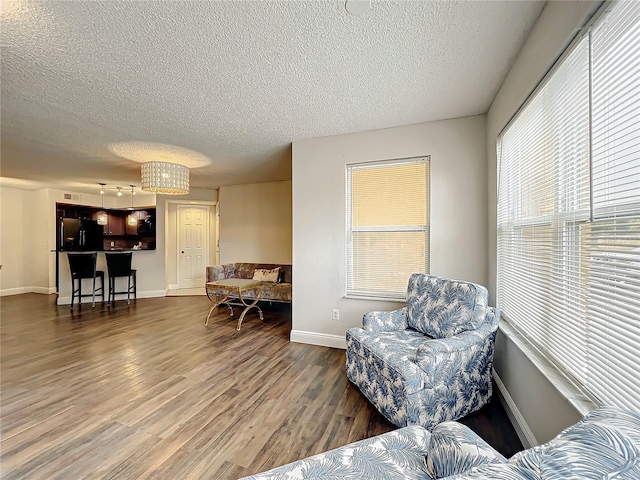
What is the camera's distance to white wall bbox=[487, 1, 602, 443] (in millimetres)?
1218

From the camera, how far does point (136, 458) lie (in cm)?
156

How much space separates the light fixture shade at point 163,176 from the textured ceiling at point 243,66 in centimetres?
61

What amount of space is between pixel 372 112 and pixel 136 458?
10.2 ft

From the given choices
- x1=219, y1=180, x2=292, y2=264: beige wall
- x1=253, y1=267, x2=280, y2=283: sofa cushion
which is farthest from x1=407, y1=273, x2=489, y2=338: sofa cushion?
x1=219, y1=180, x2=292, y2=264: beige wall

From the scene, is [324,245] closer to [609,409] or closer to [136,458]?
[136,458]

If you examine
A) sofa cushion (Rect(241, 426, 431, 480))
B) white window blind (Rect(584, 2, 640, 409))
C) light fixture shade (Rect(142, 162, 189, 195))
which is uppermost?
light fixture shade (Rect(142, 162, 189, 195))

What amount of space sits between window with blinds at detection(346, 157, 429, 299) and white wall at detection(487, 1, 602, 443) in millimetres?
793

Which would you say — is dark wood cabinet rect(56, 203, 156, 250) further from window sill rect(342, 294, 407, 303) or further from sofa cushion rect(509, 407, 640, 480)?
sofa cushion rect(509, 407, 640, 480)

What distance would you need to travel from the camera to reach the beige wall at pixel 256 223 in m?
5.66

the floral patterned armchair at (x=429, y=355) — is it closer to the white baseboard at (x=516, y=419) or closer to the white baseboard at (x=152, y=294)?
the white baseboard at (x=516, y=419)

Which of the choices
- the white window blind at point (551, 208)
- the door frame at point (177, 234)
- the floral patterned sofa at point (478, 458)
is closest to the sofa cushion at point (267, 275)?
the door frame at point (177, 234)

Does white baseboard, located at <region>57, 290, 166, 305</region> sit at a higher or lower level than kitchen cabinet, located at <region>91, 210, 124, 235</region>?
lower

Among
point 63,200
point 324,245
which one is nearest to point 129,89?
point 324,245

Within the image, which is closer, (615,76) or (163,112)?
(615,76)
